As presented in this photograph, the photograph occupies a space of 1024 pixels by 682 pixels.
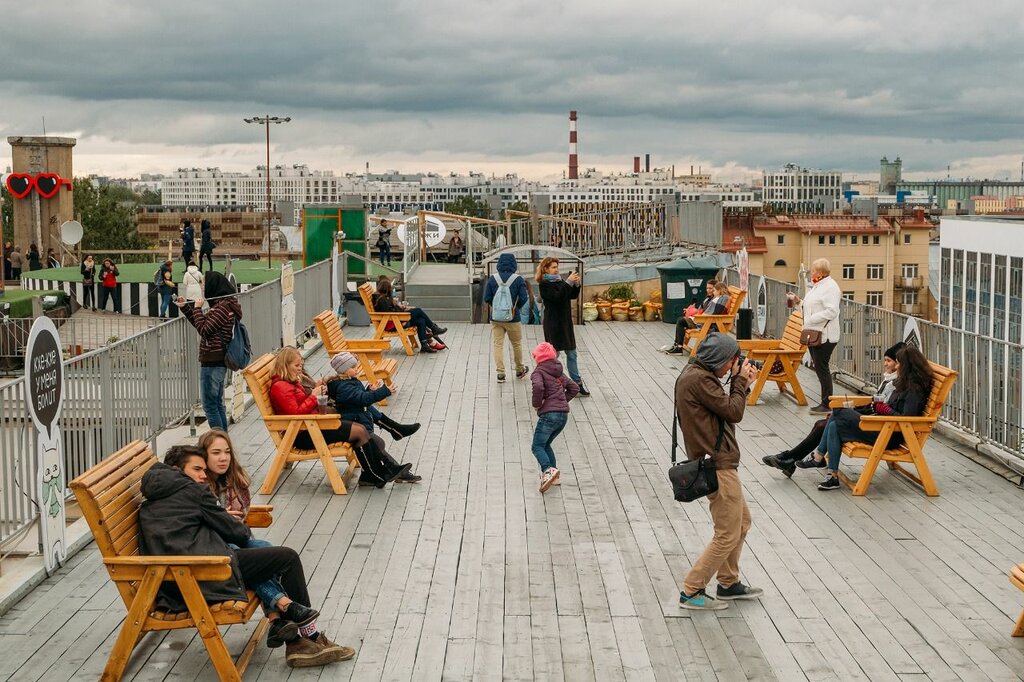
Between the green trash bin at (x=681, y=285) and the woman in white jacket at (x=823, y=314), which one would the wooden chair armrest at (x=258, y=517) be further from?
the green trash bin at (x=681, y=285)

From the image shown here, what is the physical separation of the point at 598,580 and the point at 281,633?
215 cm

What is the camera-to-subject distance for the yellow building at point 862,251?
4633 inches

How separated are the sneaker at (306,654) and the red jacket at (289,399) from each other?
3899 millimetres

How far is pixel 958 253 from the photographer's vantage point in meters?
81.7

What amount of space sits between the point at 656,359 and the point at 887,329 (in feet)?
14.9

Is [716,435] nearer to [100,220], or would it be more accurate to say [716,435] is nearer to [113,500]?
[113,500]

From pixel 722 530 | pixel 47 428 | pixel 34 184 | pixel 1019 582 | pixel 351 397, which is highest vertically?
pixel 34 184

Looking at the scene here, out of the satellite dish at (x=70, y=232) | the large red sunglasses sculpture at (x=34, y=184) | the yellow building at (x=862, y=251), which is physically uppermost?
the large red sunglasses sculpture at (x=34, y=184)

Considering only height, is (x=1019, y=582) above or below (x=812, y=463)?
above

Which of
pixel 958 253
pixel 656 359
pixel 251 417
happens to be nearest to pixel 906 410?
pixel 251 417

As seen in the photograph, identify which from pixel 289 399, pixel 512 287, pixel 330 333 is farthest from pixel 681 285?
pixel 289 399

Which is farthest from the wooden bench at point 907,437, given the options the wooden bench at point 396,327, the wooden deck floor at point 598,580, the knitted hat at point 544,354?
the wooden bench at point 396,327

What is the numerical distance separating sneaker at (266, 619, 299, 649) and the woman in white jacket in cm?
789

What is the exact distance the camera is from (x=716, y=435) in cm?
699
